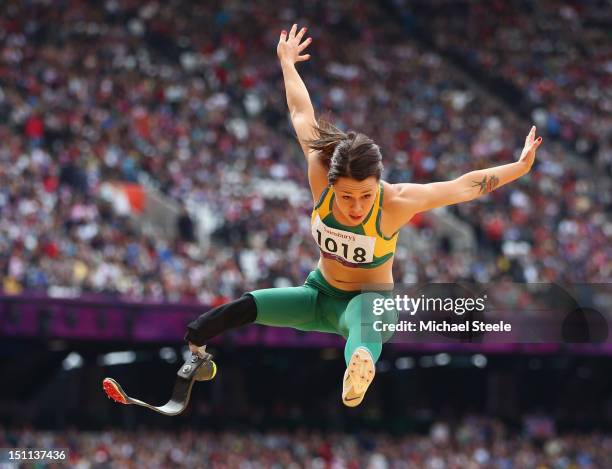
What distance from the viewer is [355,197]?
764 cm

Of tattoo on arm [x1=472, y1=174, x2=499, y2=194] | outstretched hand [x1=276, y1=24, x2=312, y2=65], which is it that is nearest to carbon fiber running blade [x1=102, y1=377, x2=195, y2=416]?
tattoo on arm [x1=472, y1=174, x2=499, y2=194]

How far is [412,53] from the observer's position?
30.7 metres

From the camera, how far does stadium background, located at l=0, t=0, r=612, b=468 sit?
19672 millimetres

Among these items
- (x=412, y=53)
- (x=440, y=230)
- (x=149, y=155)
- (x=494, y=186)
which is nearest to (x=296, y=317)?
(x=494, y=186)

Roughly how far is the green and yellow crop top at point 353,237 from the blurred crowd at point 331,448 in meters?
11.5

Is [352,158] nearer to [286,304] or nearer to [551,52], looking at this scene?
[286,304]

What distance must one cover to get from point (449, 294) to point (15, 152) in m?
14.1

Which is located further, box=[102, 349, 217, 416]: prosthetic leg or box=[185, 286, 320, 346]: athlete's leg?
box=[185, 286, 320, 346]: athlete's leg

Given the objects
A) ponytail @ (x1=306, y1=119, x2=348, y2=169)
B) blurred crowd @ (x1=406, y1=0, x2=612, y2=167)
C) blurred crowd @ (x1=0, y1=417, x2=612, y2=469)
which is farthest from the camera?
blurred crowd @ (x1=406, y1=0, x2=612, y2=167)

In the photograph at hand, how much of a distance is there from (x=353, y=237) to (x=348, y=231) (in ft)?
0.15

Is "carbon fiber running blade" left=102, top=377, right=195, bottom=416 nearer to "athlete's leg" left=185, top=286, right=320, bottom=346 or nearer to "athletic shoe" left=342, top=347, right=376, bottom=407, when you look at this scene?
"athlete's leg" left=185, top=286, right=320, bottom=346

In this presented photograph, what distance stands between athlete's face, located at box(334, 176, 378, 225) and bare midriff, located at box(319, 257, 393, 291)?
421 millimetres

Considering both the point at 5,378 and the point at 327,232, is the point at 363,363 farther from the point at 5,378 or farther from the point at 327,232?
the point at 5,378

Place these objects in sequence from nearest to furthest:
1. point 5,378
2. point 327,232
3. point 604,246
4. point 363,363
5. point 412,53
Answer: point 363,363 → point 327,232 → point 5,378 → point 604,246 → point 412,53
